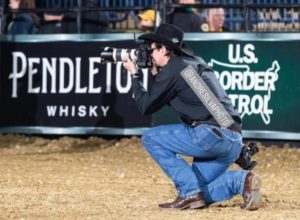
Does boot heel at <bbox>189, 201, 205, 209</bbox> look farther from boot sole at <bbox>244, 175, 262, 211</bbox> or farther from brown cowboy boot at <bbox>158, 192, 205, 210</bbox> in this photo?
boot sole at <bbox>244, 175, 262, 211</bbox>

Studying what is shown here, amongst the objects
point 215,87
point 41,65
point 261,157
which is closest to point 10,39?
point 41,65

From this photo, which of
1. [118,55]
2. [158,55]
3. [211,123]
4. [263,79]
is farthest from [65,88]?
[211,123]

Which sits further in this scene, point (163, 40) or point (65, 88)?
point (65, 88)

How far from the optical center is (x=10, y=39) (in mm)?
15648

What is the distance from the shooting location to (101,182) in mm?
11773

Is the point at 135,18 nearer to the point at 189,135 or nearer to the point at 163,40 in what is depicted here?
the point at 163,40

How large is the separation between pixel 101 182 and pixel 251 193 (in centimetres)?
270

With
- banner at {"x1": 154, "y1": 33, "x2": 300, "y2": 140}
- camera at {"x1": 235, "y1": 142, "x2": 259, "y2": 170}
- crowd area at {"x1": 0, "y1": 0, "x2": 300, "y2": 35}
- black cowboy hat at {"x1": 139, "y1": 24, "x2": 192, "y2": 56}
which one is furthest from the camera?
crowd area at {"x1": 0, "y1": 0, "x2": 300, "y2": 35}

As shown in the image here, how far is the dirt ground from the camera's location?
9.37 meters

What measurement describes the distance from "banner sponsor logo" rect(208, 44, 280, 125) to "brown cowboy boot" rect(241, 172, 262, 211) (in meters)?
5.13

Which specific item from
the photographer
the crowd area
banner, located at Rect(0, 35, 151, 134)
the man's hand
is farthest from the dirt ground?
the crowd area

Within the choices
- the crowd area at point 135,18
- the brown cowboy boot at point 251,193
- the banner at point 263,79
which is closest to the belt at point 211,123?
the brown cowboy boot at point 251,193

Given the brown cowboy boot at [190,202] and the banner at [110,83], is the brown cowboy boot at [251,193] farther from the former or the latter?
the banner at [110,83]

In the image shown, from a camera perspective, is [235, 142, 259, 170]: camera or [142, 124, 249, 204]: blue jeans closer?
[142, 124, 249, 204]: blue jeans
